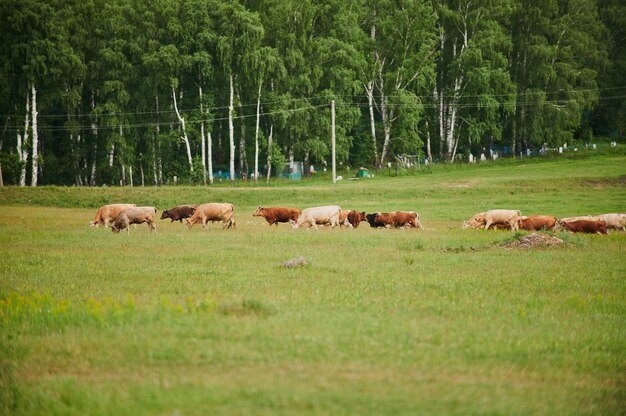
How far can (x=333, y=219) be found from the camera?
1442 inches

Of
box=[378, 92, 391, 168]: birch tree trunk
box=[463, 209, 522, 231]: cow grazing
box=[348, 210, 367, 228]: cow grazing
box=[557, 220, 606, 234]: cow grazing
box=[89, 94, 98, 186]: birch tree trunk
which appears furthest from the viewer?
box=[378, 92, 391, 168]: birch tree trunk

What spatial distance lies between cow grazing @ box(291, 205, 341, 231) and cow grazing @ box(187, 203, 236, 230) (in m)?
2.98

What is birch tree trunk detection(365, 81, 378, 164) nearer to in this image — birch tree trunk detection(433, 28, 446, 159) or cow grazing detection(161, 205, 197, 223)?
birch tree trunk detection(433, 28, 446, 159)

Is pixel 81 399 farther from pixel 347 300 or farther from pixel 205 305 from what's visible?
pixel 347 300

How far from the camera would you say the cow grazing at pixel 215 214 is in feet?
115

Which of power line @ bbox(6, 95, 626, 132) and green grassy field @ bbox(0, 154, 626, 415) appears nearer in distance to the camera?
green grassy field @ bbox(0, 154, 626, 415)

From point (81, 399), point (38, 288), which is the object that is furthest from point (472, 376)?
point (38, 288)

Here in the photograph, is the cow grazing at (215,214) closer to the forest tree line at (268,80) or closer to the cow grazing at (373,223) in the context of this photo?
the cow grazing at (373,223)

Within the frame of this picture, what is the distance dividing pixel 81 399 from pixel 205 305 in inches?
190

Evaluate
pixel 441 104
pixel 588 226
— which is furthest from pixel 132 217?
→ pixel 441 104

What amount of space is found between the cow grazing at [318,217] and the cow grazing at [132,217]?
6.73m

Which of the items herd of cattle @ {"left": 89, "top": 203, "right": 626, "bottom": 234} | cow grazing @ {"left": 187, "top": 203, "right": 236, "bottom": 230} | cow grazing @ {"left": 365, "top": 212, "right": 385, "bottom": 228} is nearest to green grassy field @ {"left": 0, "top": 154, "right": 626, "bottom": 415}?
herd of cattle @ {"left": 89, "top": 203, "right": 626, "bottom": 234}

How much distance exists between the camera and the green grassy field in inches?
339

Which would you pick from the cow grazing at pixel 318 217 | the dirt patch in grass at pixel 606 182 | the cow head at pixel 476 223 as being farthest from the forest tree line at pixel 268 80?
the cow head at pixel 476 223
